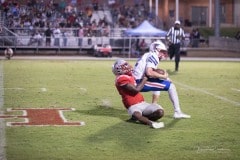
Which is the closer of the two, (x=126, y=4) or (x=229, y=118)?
(x=229, y=118)

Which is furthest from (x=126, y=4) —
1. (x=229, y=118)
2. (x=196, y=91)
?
(x=229, y=118)

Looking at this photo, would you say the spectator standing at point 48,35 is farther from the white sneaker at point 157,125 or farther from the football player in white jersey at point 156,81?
the white sneaker at point 157,125

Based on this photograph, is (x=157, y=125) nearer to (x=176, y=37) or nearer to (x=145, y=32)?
(x=176, y=37)

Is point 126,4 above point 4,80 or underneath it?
above

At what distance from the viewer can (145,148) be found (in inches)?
302

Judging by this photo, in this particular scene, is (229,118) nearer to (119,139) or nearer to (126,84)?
(126,84)

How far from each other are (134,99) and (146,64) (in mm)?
839

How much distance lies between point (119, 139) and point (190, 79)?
10503 mm

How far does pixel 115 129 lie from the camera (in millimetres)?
9070

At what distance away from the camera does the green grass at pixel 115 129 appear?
24.2 ft

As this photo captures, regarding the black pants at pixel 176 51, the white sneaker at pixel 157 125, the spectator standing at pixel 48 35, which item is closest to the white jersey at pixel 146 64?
the white sneaker at pixel 157 125

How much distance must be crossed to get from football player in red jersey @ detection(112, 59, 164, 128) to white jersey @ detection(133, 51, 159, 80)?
41cm

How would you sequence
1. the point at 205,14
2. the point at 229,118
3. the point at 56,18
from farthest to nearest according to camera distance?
1. the point at 205,14
2. the point at 56,18
3. the point at 229,118

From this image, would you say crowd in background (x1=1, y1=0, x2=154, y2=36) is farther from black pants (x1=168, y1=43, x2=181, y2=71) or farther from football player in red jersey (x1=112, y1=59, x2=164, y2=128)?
football player in red jersey (x1=112, y1=59, x2=164, y2=128)
